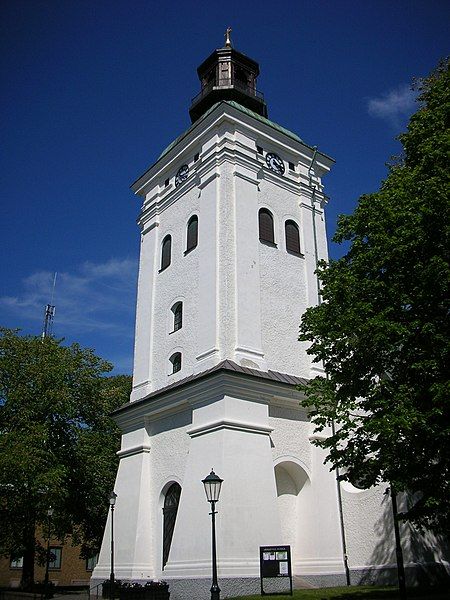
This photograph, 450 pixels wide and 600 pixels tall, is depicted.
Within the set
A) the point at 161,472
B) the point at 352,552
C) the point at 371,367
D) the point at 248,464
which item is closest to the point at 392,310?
the point at 371,367

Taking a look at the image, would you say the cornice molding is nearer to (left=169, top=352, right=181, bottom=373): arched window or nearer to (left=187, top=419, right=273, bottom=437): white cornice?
(left=169, top=352, right=181, bottom=373): arched window

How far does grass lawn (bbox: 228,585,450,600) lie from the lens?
1550 cm

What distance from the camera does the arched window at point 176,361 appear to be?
23709mm

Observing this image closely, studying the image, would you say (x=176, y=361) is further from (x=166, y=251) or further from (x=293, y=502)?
(x=293, y=502)

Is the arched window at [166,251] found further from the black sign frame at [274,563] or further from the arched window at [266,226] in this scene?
the black sign frame at [274,563]

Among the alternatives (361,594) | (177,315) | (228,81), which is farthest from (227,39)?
(361,594)

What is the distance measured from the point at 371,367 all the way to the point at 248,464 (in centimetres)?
591

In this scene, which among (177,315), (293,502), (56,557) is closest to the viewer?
(293,502)

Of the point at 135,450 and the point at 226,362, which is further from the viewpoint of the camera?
the point at 135,450

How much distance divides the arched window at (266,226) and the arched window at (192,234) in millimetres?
2761

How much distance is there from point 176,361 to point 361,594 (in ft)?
36.4

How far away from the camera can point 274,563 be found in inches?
667

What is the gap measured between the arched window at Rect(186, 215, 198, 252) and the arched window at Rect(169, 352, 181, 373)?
4.56m

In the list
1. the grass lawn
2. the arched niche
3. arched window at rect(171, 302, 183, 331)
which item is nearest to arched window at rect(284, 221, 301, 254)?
arched window at rect(171, 302, 183, 331)
